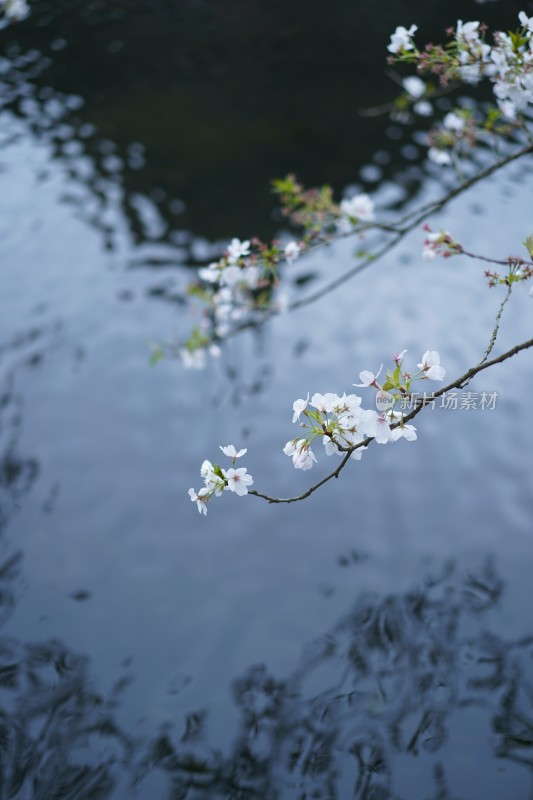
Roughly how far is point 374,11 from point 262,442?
13.5 feet

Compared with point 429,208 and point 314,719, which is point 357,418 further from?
point 314,719

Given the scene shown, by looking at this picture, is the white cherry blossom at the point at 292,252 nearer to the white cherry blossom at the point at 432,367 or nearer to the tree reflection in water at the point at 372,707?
the white cherry blossom at the point at 432,367

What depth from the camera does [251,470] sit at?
3.81 metres

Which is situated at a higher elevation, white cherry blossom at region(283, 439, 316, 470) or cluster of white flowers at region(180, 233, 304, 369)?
cluster of white flowers at region(180, 233, 304, 369)

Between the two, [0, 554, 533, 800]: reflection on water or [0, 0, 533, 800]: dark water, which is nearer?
[0, 554, 533, 800]: reflection on water

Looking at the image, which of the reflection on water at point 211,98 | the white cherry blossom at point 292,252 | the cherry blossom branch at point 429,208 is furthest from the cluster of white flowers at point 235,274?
the reflection on water at point 211,98

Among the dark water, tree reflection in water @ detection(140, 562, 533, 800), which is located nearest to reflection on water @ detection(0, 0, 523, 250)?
the dark water

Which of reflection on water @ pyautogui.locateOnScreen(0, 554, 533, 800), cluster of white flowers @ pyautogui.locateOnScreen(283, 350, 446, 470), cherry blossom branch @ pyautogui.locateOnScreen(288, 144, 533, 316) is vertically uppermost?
cherry blossom branch @ pyautogui.locateOnScreen(288, 144, 533, 316)

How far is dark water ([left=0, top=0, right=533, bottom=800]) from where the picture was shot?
280 cm

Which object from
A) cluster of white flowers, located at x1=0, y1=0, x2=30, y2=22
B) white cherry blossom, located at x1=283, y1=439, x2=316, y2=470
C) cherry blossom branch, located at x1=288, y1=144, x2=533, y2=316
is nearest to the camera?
white cherry blossom, located at x1=283, y1=439, x2=316, y2=470

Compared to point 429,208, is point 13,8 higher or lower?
higher

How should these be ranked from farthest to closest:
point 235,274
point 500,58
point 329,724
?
point 329,724
point 235,274
point 500,58

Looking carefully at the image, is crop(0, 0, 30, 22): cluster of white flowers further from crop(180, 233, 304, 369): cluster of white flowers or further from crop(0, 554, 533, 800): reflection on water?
crop(0, 554, 533, 800): reflection on water

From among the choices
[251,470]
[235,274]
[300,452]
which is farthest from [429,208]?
[251,470]
